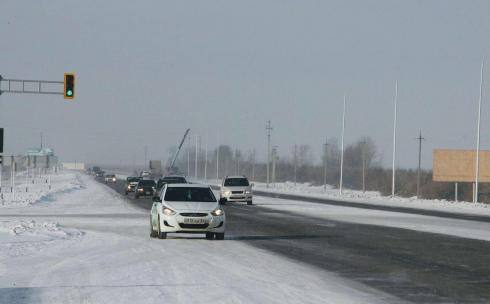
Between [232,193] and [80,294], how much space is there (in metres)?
45.7

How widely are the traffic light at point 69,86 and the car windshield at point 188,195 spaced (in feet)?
44.8

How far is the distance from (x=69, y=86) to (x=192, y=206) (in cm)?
1570

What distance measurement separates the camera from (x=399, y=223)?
129ft

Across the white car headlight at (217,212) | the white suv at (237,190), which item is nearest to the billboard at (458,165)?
the white suv at (237,190)

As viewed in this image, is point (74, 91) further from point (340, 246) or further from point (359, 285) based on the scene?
point (359, 285)

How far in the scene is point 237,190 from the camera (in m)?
59.4

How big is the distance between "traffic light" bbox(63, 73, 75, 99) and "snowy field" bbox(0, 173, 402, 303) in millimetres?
14118

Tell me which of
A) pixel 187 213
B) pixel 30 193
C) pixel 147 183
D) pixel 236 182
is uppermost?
pixel 187 213

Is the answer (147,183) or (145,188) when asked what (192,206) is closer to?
(145,188)

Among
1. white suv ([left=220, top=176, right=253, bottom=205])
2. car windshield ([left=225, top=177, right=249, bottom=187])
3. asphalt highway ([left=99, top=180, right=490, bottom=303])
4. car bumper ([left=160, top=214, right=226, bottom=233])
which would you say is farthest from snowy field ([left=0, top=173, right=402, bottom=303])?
car windshield ([left=225, top=177, right=249, bottom=187])

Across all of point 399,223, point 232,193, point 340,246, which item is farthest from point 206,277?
point 232,193

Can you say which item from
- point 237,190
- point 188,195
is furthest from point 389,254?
point 237,190

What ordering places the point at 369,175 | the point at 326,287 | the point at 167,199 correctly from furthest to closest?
the point at 369,175, the point at 167,199, the point at 326,287

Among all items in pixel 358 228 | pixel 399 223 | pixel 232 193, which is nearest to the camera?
pixel 358 228
